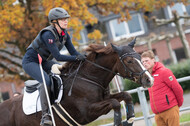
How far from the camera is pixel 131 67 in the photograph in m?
4.94

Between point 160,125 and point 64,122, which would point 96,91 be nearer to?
point 64,122

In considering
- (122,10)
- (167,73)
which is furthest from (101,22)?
(167,73)

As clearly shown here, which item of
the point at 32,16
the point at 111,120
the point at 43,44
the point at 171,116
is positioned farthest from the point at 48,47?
the point at 32,16

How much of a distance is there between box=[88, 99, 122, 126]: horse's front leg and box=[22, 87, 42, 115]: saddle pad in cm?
129

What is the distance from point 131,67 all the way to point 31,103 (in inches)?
90.6

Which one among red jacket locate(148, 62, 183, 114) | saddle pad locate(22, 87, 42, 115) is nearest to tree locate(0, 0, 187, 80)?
saddle pad locate(22, 87, 42, 115)

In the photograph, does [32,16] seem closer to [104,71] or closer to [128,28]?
[104,71]

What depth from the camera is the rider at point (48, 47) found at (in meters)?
5.25

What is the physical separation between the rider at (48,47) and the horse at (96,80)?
27 cm

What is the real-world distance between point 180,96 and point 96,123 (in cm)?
287

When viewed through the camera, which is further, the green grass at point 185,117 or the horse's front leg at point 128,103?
the green grass at point 185,117

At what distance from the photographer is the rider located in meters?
5.25

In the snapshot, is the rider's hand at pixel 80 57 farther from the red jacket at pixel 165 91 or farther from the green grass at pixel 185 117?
the green grass at pixel 185 117

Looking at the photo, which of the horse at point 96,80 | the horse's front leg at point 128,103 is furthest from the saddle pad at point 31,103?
the horse's front leg at point 128,103
